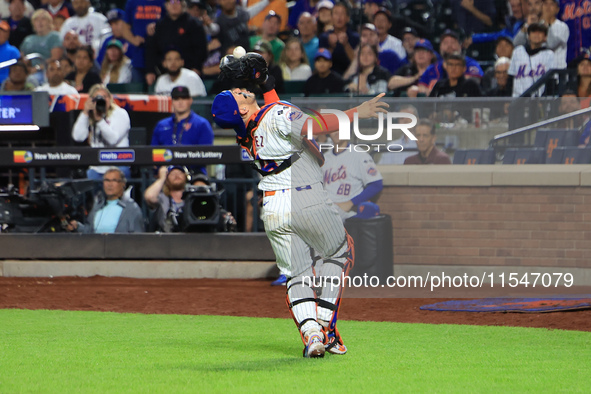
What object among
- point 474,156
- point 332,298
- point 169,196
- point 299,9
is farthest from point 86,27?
point 332,298

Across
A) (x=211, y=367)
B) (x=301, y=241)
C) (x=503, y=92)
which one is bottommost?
(x=211, y=367)

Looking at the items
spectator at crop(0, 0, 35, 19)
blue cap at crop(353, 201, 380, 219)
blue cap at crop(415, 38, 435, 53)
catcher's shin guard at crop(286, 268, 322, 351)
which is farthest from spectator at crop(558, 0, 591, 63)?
spectator at crop(0, 0, 35, 19)

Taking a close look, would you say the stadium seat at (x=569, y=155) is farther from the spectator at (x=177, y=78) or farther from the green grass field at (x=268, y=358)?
the spectator at (x=177, y=78)

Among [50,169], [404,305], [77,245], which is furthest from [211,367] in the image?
[50,169]

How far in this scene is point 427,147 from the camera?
10742 millimetres

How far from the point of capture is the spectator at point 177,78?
13023 millimetres

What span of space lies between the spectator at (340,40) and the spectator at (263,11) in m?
1.45

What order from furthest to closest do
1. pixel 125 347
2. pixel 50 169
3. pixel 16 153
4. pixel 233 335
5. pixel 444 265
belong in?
1. pixel 50 169
2. pixel 16 153
3. pixel 444 265
4. pixel 233 335
5. pixel 125 347

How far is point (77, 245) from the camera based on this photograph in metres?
11.3

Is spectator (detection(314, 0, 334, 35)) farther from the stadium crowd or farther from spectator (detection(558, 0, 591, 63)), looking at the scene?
spectator (detection(558, 0, 591, 63))

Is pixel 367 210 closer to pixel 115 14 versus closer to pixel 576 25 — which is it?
pixel 576 25

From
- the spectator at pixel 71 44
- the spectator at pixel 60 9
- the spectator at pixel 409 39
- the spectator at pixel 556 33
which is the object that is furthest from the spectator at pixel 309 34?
the spectator at pixel 60 9

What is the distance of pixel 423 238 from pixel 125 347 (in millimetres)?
5165

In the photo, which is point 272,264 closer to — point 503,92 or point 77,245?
point 77,245
